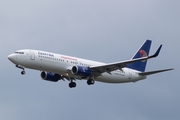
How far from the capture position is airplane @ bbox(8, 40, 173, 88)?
77.9 metres

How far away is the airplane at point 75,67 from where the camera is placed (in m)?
77.9

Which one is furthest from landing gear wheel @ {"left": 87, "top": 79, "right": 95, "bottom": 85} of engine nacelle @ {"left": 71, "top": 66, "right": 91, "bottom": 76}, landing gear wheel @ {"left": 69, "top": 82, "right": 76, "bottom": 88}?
landing gear wheel @ {"left": 69, "top": 82, "right": 76, "bottom": 88}

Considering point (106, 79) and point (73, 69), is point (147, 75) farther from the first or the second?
point (73, 69)

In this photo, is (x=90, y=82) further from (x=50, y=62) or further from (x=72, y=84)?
(x=50, y=62)

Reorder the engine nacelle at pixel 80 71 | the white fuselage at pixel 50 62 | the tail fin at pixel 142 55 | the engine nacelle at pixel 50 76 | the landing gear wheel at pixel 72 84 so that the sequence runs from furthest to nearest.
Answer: the tail fin at pixel 142 55
the landing gear wheel at pixel 72 84
the engine nacelle at pixel 50 76
the engine nacelle at pixel 80 71
the white fuselage at pixel 50 62

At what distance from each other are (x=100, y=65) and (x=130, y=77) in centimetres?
733

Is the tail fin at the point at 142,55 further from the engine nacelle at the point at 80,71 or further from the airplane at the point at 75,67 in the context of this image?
the engine nacelle at the point at 80,71

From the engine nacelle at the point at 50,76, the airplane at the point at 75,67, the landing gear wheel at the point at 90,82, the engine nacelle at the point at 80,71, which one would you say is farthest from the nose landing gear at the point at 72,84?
the engine nacelle at the point at 80,71

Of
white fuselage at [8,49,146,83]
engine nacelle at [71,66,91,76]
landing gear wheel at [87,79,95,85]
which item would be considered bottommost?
landing gear wheel at [87,79,95,85]

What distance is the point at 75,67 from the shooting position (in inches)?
3189

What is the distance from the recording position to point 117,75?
8712 cm

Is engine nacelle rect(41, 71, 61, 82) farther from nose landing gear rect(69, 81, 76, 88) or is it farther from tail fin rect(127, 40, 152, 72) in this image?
tail fin rect(127, 40, 152, 72)

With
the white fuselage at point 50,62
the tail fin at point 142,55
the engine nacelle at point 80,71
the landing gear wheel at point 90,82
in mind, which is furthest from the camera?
the tail fin at point 142,55

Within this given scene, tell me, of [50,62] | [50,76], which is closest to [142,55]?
[50,76]
